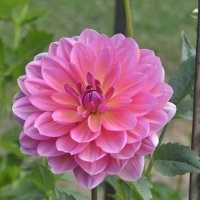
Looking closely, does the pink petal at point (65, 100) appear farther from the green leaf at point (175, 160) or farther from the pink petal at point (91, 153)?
the green leaf at point (175, 160)

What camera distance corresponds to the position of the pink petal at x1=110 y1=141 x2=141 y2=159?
381mm

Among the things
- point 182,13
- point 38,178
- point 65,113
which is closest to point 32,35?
point 38,178

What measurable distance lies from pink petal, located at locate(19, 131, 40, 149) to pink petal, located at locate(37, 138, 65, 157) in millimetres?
12

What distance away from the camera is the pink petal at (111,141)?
1.27 ft

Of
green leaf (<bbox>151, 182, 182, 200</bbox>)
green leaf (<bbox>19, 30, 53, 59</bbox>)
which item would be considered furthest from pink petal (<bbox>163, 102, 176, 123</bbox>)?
green leaf (<bbox>151, 182, 182, 200</bbox>)

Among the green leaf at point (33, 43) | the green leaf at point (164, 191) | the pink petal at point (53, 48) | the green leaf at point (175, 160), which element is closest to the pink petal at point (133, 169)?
the green leaf at point (175, 160)

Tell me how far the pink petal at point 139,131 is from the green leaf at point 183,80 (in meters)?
0.19

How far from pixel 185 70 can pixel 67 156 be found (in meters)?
0.29

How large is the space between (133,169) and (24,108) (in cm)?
18

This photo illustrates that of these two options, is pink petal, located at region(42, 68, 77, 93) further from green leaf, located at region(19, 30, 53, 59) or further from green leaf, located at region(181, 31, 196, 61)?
green leaf, located at region(19, 30, 53, 59)

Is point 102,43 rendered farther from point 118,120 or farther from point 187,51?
point 187,51

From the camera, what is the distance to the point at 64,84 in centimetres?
44

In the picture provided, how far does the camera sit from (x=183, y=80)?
57cm

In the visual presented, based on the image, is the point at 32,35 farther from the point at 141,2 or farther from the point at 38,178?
the point at 141,2
